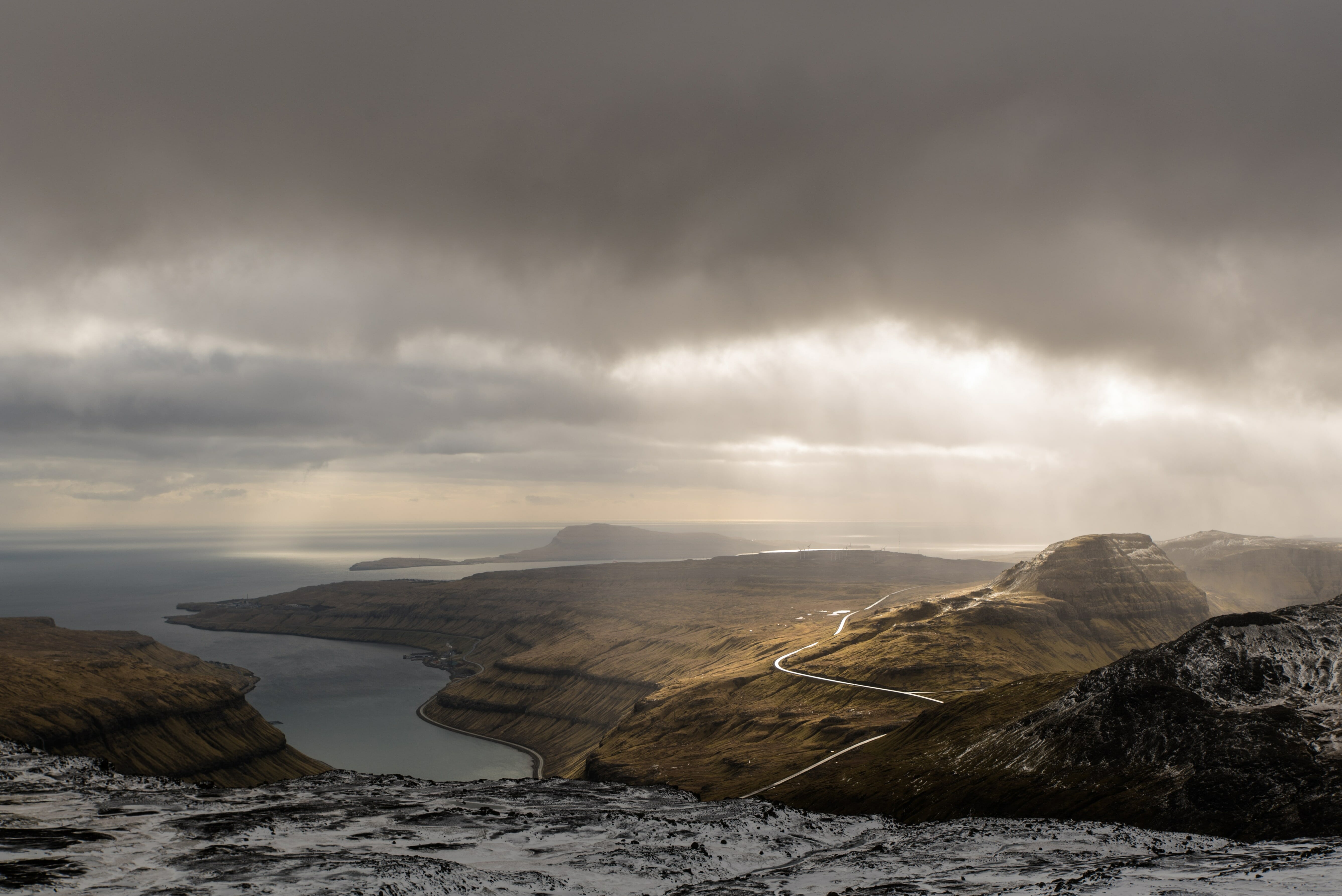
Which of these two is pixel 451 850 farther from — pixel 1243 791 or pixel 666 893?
pixel 1243 791

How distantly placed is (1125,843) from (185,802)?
3514 inches

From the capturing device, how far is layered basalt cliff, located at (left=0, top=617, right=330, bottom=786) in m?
131

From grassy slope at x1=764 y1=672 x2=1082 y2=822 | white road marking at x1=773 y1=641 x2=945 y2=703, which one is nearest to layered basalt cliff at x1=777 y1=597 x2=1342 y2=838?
grassy slope at x1=764 y1=672 x2=1082 y2=822

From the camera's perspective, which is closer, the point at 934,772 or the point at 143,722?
the point at 934,772

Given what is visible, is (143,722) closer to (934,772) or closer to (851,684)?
(851,684)

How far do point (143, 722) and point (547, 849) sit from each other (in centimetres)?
12185

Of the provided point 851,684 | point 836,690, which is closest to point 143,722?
point 836,690

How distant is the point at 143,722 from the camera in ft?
479

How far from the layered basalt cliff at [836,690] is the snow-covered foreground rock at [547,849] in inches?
1413

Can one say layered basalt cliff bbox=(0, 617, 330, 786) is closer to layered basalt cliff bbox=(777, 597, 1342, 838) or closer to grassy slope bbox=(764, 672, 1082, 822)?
grassy slope bbox=(764, 672, 1082, 822)

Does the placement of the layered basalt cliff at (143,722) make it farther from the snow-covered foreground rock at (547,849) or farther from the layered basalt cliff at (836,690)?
the layered basalt cliff at (836,690)

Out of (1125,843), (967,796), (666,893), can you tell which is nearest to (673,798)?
(967,796)

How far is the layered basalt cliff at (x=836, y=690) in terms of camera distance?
122m

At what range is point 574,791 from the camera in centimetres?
9450
